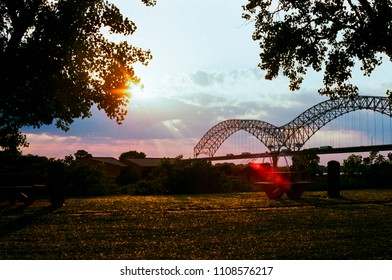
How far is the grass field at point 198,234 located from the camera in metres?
5.39

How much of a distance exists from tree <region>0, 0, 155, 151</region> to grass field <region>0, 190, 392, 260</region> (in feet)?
15.0

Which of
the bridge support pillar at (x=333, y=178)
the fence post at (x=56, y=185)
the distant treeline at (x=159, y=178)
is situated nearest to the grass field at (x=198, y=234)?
the fence post at (x=56, y=185)

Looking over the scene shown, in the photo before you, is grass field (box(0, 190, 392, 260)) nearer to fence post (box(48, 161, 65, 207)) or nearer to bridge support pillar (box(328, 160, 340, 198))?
fence post (box(48, 161, 65, 207))

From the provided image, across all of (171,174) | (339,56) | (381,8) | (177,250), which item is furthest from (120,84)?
(177,250)

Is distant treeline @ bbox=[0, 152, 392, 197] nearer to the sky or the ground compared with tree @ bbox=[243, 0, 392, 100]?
nearer to the ground

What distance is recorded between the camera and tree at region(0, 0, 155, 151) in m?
13.1

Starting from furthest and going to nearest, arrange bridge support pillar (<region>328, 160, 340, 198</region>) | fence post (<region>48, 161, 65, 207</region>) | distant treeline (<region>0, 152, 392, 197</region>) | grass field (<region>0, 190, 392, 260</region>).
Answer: distant treeline (<region>0, 152, 392, 197</region>)
bridge support pillar (<region>328, 160, 340, 198</region>)
fence post (<region>48, 161, 65, 207</region>)
grass field (<region>0, 190, 392, 260</region>)

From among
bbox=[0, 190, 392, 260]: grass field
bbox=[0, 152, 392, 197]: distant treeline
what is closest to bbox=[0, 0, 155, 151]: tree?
bbox=[0, 152, 392, 197]: distant treeline

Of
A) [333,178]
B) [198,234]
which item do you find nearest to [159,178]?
[333,178]

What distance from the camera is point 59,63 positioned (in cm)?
1342

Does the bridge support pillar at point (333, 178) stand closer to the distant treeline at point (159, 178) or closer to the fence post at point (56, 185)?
the distant treeline at point (159, 178)

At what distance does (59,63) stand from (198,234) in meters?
8.50

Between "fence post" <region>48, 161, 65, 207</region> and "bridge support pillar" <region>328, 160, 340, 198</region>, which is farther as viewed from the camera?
"bridge support pillar" <region>328, 160, 340, 198</region>

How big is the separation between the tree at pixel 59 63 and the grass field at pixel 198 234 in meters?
4.57
